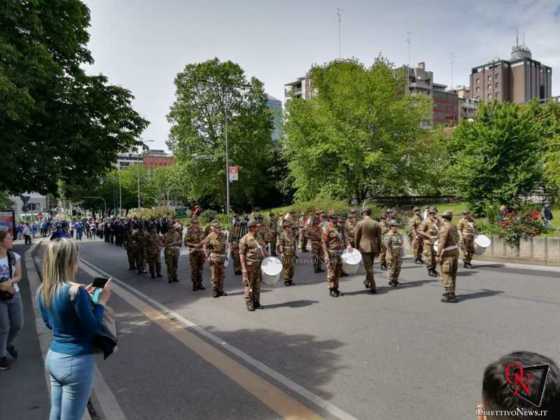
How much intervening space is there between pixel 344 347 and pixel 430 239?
24.9 ft

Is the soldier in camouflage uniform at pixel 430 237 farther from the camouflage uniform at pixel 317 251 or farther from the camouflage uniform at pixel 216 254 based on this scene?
the camouflage uniform at pixel 216 254

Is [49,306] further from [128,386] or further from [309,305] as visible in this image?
[309,305]

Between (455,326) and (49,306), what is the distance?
629cm

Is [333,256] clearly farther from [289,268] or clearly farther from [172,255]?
[172,255]

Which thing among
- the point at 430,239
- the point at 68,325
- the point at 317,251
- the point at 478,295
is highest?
the point at 68,325

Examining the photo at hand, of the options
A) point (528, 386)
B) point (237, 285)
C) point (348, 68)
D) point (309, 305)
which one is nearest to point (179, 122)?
point (348, 68)

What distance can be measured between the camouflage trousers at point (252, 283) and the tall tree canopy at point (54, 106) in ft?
20.3

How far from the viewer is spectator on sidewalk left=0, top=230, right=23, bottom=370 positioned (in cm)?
592

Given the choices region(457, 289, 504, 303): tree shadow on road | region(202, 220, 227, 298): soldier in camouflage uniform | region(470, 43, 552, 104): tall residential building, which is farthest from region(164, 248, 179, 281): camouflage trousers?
region(470, 43, 552, 104): tall residential building

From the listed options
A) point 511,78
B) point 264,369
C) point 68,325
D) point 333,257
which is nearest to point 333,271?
point 333,257

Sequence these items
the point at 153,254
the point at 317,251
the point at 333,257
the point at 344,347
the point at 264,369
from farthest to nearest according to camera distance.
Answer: the point at 153,254 → the point at 317,251 → the point at 333,257 → the point at 344,347 → the point at 264,369

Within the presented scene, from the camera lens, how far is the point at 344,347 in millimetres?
6617

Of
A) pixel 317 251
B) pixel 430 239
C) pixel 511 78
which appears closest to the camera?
pixel 430 239

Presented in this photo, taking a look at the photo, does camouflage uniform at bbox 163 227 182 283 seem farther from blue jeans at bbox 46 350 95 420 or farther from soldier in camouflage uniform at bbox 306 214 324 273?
blue jeans at bbox 46 350 95 420
